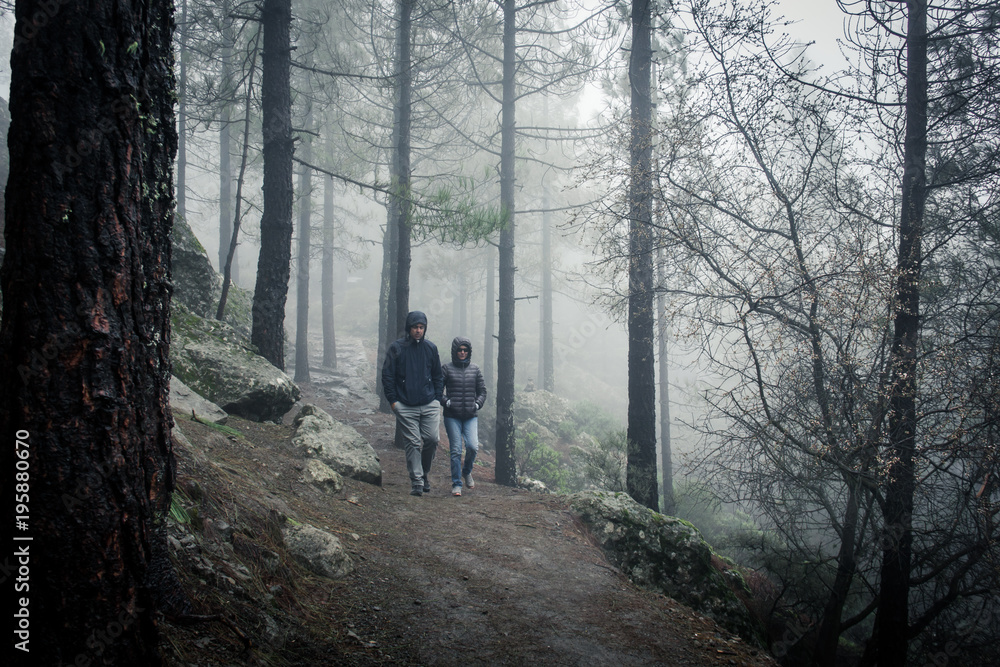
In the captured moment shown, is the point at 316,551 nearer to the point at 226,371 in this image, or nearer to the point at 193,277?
the point at 226,371

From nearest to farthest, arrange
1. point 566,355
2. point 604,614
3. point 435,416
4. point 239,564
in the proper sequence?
point 239,564
point 604,614
point 435,416
point 566,355

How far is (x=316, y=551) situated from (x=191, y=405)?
265cm

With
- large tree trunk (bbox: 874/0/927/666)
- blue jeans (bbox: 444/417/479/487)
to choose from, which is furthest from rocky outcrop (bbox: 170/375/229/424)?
large tree trunk (bbox: 874/0/927/666)

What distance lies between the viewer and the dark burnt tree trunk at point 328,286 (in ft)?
68.2

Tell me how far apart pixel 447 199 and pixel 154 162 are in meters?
6.75

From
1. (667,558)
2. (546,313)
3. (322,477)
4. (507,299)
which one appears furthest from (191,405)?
(546,313)

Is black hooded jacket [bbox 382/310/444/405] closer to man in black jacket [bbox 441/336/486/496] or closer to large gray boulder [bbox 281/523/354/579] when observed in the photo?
man in black jacket [bbox 441/336/486/496]

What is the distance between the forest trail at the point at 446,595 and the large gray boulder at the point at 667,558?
38 cm

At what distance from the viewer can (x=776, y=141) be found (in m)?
6.19

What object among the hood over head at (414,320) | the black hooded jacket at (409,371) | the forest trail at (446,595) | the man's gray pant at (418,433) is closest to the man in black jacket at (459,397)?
the man's gray pant at (418,433)

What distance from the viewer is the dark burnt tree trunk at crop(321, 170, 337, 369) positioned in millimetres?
20797

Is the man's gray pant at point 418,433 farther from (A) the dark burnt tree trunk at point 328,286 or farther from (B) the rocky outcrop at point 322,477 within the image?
(A) the dark burnt tree trunk at point 328,286

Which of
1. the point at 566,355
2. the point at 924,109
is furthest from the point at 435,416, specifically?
the point at 566,355

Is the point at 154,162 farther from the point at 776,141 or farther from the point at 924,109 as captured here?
the point at 924,109
